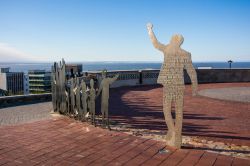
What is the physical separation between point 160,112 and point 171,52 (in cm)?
456

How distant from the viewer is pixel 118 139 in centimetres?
647

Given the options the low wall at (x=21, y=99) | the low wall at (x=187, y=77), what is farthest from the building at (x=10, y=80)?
the low wall at (x=21, y=99)

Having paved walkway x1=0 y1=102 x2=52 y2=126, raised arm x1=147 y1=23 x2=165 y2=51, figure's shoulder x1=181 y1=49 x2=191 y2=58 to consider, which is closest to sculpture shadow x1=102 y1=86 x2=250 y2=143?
paved walkway x1=0 y1=102 x2=52 y2=126

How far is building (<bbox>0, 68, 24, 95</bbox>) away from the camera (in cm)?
13888

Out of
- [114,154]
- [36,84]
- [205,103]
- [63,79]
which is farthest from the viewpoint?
[36,84]

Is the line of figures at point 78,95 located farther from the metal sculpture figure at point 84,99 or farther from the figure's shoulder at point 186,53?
the figure's shoulder at point 186,53

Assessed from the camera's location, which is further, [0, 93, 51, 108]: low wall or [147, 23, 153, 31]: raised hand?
[0, 93, 51, 108]: low wall

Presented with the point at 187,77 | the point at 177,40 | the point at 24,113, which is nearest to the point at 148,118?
the point at 177,40

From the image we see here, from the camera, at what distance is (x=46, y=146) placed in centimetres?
596

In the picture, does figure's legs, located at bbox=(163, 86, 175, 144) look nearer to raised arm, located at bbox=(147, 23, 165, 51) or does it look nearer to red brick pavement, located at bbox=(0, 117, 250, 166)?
red brick pavement, located at bbox=(0, 117, 250, 166)

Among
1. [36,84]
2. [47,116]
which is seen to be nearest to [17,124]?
[47,116]

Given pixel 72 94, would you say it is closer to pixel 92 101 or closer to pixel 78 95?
pixel 78 95

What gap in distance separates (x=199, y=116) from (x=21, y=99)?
7.10 metres

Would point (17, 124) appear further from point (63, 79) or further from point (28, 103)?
point (28, 103)
